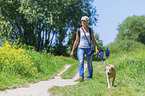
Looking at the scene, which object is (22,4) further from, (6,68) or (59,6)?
(6,68)

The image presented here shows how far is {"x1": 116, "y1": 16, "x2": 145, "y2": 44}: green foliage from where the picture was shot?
58.8 m

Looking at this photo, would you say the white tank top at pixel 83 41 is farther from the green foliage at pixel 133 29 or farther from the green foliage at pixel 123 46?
the green foliage at pixel 133 29

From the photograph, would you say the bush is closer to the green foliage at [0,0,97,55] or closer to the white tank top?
the white tank top

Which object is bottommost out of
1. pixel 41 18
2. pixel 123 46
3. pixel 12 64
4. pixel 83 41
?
pixel 123 46

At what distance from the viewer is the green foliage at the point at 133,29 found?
5884cm

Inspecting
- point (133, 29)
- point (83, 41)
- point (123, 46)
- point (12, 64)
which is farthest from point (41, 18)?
point (133, 29)

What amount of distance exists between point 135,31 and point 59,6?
43402 millimetres

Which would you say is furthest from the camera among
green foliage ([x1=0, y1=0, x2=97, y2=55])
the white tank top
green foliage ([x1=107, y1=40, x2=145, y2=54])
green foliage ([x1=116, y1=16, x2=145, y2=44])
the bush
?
green foliage ([x1=116, y1=16, x2=145, y2=44])

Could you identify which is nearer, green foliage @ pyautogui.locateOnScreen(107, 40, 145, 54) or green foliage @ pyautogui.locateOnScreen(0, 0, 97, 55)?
green foliage @ pyautogui.locateOnScreen(0, 0, 97, 55)

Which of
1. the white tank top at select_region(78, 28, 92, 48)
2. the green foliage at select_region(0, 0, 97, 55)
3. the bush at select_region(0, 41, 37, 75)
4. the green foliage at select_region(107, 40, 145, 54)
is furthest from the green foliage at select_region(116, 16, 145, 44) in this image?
the white tank top at select_region(78, 28, 92, 48)

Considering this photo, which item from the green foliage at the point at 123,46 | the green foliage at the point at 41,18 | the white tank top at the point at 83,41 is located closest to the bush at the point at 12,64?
the white tank top at the point at 83,41

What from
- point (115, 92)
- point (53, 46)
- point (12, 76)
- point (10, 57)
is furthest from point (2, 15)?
point (115, 92)

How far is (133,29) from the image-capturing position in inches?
2331

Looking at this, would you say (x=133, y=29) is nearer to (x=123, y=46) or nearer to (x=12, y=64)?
(x=123, y=46)
